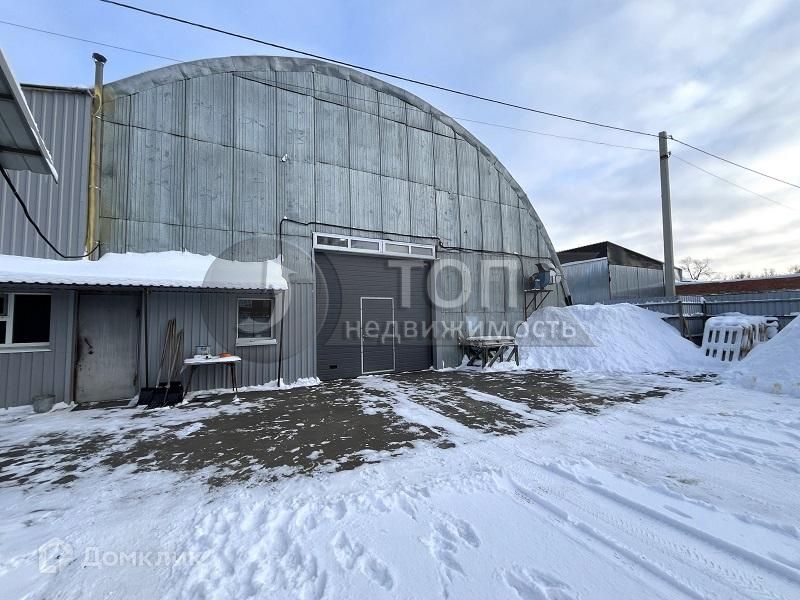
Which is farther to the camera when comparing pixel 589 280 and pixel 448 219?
pixel 589 280

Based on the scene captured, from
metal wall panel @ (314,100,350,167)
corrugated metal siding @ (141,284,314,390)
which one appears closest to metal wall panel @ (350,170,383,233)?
metal wall panel @ (314,100,350,167)

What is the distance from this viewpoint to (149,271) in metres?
6.91

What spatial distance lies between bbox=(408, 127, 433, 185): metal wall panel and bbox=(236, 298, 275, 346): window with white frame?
20.4 ft

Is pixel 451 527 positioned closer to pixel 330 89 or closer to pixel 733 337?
pixel 330 89

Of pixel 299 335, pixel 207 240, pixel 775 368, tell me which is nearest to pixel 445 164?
pixel 299 335

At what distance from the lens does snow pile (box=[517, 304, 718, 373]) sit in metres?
11.0

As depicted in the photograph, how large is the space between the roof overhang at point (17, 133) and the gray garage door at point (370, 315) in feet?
20.0

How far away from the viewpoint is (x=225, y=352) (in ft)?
26.9

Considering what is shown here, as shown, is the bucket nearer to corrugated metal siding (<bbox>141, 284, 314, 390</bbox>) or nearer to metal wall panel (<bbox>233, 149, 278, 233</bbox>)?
corrugated metal siding (<bbox>141, 284, 314, 390</bbox>)

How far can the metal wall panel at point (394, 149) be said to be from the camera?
10.9 metres

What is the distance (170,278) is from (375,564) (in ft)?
21.9

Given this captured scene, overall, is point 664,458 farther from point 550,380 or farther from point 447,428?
point 550,380

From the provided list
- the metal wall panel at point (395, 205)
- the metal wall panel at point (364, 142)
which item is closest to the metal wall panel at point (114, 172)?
the metal wall panel at point (364, 142)

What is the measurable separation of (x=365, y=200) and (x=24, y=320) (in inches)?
320
